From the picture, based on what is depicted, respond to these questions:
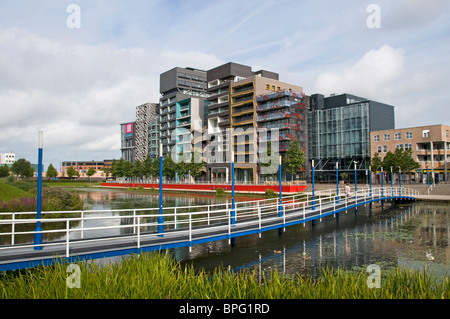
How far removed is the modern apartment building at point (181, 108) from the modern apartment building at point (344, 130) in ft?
112

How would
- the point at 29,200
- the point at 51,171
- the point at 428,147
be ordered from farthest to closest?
the point at 51,171 → the point at 428,147 → the point at 29,200

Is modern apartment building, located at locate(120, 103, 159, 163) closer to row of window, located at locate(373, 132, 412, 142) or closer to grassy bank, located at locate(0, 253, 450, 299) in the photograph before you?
row of window, located at locate(373, 132, 412, 142)

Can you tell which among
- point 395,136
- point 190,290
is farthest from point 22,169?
point 190,290

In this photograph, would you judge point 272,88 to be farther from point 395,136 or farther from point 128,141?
point 128,141

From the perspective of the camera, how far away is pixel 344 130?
93.8 m

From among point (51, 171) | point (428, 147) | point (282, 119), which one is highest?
point (282, 119)

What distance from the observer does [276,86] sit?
91688mm

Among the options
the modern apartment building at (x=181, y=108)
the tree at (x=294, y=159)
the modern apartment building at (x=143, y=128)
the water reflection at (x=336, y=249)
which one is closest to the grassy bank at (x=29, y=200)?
the water reflection at (x=336, y=249)

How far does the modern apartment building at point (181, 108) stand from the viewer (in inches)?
4449

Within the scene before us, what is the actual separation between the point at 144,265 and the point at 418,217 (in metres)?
32.3

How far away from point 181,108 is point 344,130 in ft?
174

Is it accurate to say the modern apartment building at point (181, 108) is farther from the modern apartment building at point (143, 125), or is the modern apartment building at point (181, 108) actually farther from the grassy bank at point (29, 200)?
the grassy bank at point (29, 200)

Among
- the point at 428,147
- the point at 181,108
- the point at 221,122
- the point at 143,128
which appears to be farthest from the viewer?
the point at 143,128
